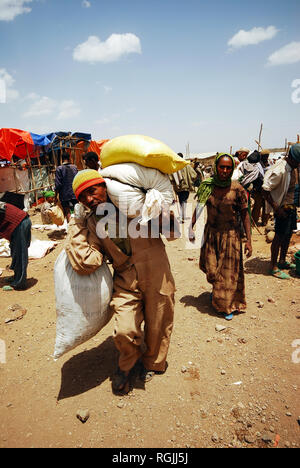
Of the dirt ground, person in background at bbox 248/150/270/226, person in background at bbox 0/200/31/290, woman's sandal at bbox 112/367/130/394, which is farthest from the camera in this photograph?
person in background at bbox 248/150/270/226

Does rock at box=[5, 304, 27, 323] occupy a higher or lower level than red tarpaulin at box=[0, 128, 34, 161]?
lower

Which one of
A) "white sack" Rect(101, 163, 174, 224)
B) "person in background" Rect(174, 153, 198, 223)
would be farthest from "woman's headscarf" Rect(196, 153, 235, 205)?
"person in background" Rect(174, 153, 198, 223)

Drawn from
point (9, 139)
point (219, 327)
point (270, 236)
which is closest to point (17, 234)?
point (219, 327)

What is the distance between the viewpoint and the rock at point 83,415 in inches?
80.2

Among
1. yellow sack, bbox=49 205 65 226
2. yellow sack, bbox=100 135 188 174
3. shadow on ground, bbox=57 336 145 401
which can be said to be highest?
Result: yellow sack, bbox=100 135 188 174

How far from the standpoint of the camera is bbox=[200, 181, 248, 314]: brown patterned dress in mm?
3098

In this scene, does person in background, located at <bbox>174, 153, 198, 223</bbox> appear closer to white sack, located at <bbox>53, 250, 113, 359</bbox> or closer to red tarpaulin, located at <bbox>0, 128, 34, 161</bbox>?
white sack, located at <bbox>53, 250, 113, 359</bbox>

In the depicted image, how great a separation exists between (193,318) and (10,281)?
3.39 meters

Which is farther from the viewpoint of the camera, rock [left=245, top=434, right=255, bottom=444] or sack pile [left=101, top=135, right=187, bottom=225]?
rock [left=245, top=434, right=255, bottom=444]

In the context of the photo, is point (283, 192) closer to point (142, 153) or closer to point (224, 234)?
point (224, 234)

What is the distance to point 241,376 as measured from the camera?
96.0 inches

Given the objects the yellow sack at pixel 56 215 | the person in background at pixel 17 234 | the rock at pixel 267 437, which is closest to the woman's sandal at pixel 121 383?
the rock at pixel 267 437

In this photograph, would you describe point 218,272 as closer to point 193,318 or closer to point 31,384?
point 193,318

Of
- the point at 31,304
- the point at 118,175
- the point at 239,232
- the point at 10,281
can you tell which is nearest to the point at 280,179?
the point at 239,232
